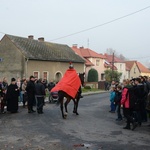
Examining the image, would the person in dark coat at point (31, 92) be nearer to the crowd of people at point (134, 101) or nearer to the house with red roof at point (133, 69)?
the crowd of people at point (134, 101)

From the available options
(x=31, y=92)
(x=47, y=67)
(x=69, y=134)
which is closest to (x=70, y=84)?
(x=31, y=92)

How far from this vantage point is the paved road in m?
7.53

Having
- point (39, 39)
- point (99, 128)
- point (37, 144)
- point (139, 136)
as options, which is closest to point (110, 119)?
point (99, 128)

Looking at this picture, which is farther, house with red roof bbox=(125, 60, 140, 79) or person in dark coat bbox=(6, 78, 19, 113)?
house with red roof bbox=(125, 60, 140, 79)

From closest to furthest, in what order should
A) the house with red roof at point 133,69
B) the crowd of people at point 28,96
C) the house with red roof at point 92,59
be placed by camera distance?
the crowd of people at point 28,96 < the house with red roof at point 92,59 < the house with red roof at point 133,69

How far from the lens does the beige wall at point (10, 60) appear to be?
36.0m

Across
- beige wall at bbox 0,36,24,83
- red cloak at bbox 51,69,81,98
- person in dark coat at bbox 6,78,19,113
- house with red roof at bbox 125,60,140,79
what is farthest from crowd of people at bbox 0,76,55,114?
house with red roof at bbox 125,60,140,79

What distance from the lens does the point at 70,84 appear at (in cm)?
1273

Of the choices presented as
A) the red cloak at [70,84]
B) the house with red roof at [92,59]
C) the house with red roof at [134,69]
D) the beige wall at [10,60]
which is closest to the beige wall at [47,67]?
the beige wall at [10,60]

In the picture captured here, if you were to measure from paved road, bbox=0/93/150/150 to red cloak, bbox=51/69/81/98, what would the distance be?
4.08 feet

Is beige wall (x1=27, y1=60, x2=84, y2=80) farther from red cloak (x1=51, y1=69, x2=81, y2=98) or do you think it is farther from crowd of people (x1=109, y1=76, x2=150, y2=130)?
crowd of people (x1=109, y1=76, x2=150, y2=130)

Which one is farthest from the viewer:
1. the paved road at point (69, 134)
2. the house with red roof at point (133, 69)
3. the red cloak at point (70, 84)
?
the house with red roof at point (133, 69)

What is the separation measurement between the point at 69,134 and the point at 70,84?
4.02m

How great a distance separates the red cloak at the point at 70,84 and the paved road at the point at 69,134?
49.0 inches
